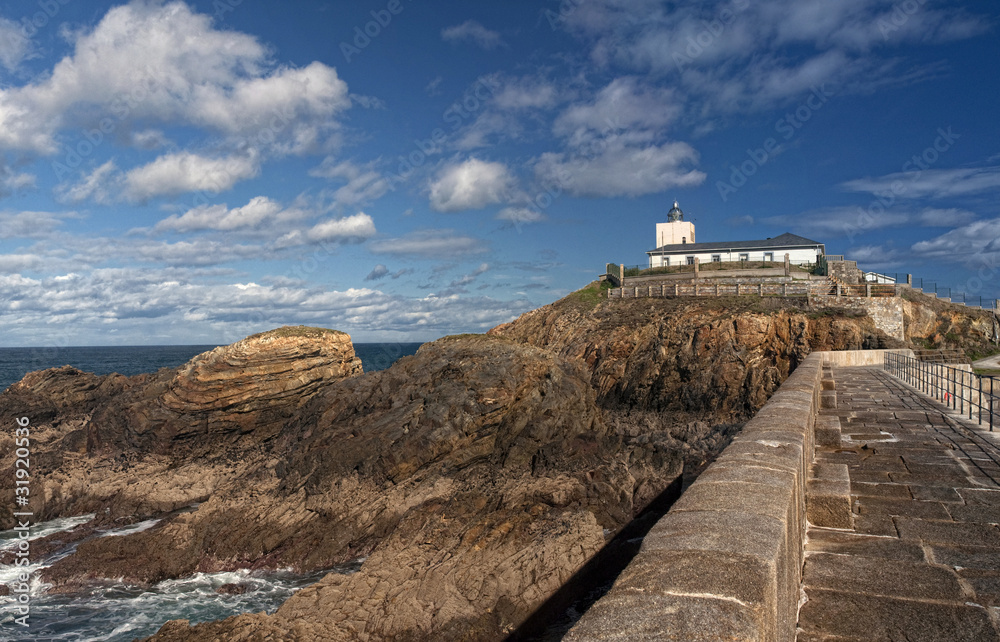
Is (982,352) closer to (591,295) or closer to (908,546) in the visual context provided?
(591,295)

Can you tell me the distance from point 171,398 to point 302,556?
1203 cm

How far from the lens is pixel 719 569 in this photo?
249 centimetres

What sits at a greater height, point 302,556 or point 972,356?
point 972,356

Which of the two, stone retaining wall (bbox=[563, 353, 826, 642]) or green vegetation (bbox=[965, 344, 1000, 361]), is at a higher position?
green vegetation (bbox=[965, 344, 1000, 361])

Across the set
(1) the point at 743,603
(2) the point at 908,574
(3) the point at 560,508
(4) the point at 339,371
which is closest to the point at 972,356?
(3) the point at 560,508

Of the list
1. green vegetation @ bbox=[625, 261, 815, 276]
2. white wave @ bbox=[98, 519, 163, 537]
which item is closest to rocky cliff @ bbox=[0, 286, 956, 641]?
white wave @ bbox=[98, 519, 163, 537]

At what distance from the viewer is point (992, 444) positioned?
23.6ft

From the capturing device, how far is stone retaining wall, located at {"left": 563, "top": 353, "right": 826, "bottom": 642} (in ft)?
6.84

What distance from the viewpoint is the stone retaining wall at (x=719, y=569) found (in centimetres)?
208

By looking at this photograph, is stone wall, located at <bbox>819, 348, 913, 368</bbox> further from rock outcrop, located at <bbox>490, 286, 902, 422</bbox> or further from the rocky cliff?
the rocky cliff

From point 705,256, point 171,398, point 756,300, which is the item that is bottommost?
point 171,398

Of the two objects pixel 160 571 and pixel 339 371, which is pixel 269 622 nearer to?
pixel 160 571

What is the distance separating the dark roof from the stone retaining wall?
48.4 metres

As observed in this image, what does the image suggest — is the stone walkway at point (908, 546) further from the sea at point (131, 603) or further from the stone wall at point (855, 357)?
the stone wall at point (855, 357)
